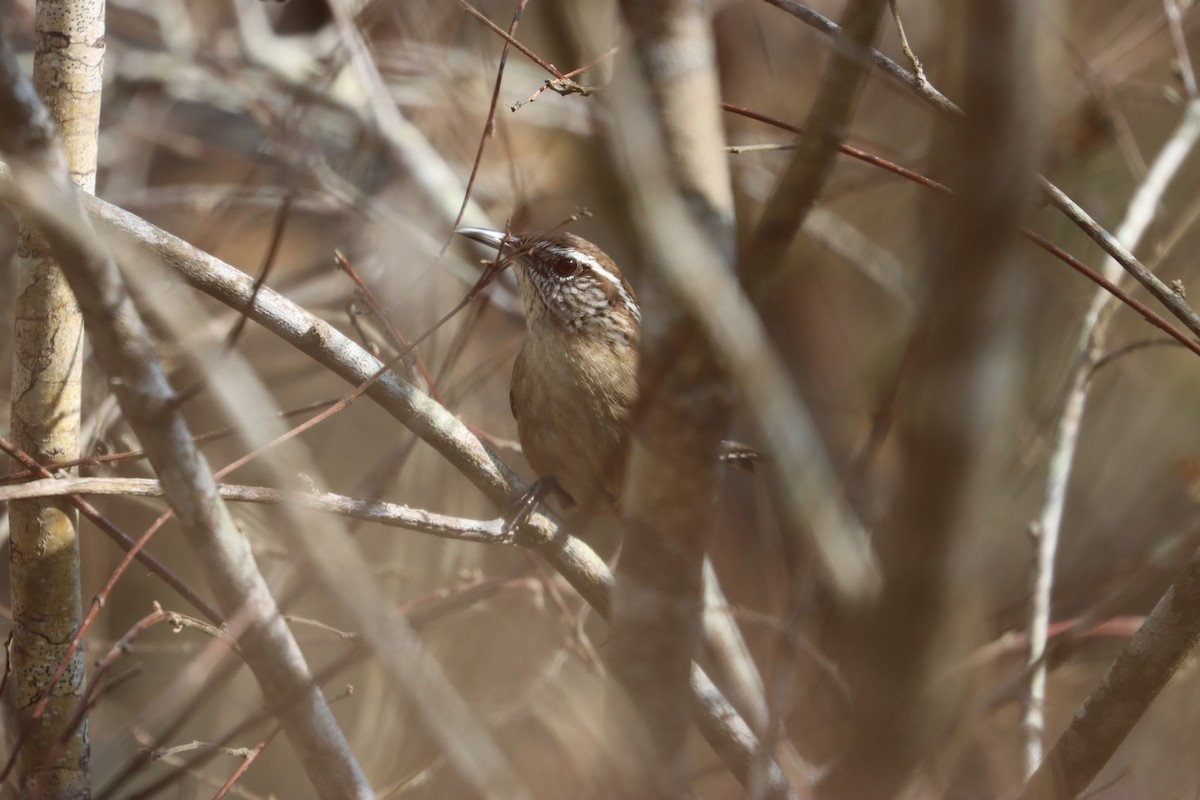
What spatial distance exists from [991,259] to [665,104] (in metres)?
0.90

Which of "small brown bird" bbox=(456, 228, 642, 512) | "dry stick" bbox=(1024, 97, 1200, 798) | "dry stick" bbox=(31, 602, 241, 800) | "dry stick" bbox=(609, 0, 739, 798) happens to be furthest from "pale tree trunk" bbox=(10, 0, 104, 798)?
"dry stick" bbox=(1024, 97, 1200, 798)

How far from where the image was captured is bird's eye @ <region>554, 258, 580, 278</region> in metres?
3.81

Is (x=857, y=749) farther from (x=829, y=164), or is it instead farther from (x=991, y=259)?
(x=829, y=164)

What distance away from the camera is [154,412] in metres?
1.73

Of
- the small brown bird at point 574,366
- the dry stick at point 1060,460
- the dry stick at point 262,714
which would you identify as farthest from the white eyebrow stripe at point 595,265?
the dry stick at point 1060,460

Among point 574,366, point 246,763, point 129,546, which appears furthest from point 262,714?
point 574,366

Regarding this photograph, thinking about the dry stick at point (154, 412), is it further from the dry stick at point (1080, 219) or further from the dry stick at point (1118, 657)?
the dry stick at point (1118, 657)

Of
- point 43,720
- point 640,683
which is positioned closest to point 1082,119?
point 640,683

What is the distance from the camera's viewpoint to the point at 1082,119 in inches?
173

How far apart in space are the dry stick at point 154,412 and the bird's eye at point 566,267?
2.00 meters

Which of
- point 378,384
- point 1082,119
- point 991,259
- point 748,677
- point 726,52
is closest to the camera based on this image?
point 991,259

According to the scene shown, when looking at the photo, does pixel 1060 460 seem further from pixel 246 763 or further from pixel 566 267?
pixel 246 763

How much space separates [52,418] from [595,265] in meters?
1.99

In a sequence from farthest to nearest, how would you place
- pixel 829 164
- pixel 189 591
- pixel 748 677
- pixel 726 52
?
pixel 726 52 < pixel 748 677 < pixel 189 591 < pixel 829 164
